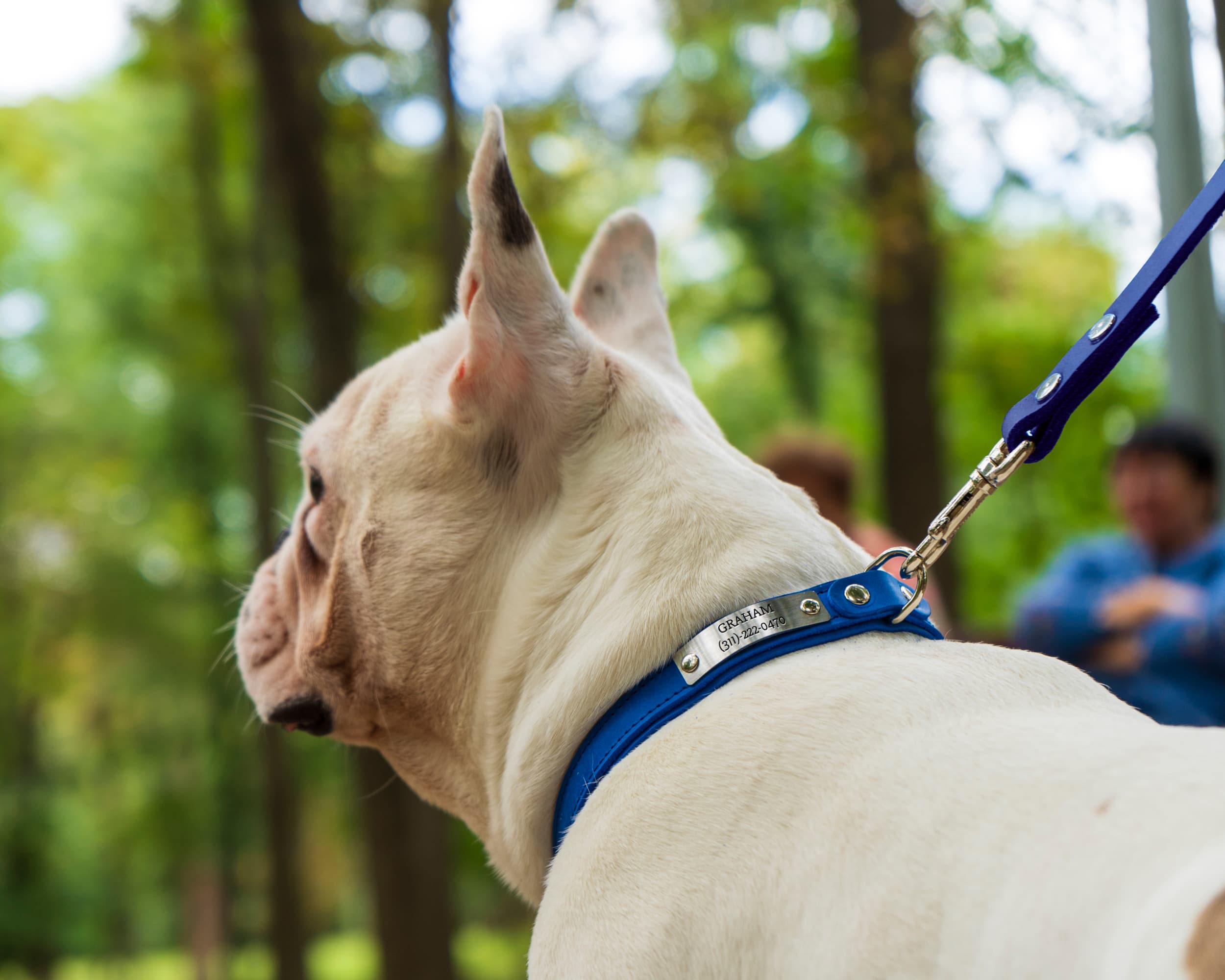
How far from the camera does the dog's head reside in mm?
1910

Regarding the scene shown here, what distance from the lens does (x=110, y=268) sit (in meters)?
20.7

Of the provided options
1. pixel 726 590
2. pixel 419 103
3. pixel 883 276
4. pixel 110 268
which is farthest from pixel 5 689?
pixel 726 590

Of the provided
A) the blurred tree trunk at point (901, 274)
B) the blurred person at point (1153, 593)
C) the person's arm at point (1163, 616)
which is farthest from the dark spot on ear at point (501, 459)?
the blurred tree trunk at point (901, 274)

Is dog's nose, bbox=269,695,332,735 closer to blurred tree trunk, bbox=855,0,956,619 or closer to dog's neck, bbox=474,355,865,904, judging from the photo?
dog's neck, bbox=474,355,865,904

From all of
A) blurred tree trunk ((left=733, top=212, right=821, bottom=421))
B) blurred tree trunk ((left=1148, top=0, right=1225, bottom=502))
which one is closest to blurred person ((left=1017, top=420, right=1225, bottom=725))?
blurred tree trunk ((left=1148, top=0, right=1225, bottom=502))

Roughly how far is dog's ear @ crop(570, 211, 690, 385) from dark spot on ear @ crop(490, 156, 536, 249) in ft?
2.46

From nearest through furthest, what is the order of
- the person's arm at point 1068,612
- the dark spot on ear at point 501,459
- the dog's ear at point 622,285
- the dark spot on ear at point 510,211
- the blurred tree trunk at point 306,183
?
the dark spot on ear at point 510,211, the dark spot on ear at point 501,459, the dog's ear at point 622,285, the person's arm at point 1068,612, the blurred tree trunk at point 306,183

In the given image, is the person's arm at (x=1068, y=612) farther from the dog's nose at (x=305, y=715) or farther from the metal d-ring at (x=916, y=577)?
the dog's nose at (x=305, y=715)

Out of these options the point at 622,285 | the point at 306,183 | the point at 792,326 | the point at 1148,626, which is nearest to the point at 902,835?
the point at 622,285

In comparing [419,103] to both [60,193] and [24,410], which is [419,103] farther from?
[24,410]

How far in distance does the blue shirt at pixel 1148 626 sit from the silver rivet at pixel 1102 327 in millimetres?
2598

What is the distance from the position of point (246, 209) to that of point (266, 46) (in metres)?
9.53

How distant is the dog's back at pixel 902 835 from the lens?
113cm

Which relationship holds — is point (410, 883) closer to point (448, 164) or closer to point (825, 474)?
point (825, 474)
